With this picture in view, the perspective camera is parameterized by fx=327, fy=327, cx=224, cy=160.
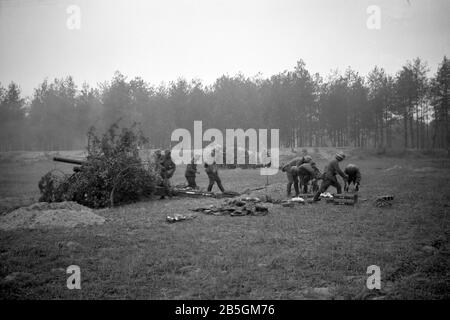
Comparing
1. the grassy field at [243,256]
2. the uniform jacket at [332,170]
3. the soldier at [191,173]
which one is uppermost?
the uniform jacket at [332,170]

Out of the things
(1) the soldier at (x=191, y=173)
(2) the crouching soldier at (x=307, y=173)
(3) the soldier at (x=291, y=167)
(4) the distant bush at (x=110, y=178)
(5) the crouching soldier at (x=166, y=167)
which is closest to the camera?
(4) the distant bush at (x=110, y=178)

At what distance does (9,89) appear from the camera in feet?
180

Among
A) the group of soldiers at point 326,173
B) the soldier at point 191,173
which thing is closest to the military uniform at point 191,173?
the soldier at point 191,173

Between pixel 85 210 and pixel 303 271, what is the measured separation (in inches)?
294

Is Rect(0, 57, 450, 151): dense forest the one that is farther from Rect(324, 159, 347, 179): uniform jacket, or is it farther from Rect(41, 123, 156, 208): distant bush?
Rect(324, 159, 347, 179): uniform jacket

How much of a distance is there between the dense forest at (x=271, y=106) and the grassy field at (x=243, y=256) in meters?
35.0

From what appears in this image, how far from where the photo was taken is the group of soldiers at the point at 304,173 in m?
12.1

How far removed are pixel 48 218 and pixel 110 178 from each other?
3.87m

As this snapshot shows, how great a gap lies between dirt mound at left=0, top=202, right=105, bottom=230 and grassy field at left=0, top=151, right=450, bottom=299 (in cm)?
49

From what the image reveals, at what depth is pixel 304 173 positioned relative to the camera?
13695 mm

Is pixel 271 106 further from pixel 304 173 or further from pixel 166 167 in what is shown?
pixel 304 173

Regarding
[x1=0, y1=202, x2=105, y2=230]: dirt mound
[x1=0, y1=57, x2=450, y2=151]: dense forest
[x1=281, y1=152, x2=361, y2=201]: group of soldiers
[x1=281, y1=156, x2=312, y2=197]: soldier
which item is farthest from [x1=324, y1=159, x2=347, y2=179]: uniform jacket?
[x1=0, y1=57, x2=450, y2=151]: dense forest

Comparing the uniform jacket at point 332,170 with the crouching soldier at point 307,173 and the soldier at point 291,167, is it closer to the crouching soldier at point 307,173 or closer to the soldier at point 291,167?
the crouching soldier at point 307,173
